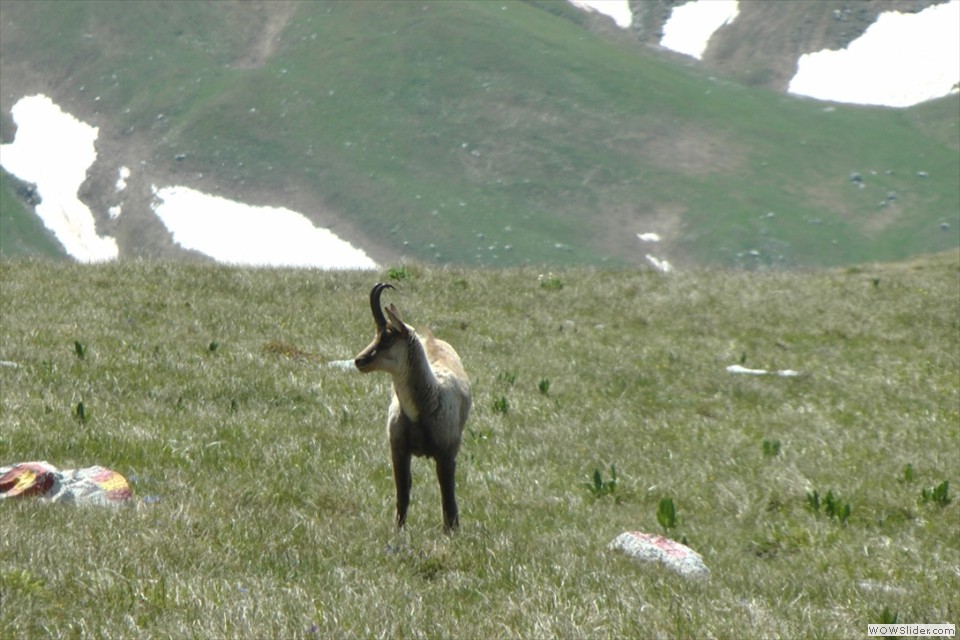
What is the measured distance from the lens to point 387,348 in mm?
8891

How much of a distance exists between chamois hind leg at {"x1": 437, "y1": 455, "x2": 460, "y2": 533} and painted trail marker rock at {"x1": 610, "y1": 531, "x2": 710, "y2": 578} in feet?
4.28

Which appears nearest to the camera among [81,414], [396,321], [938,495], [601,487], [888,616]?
[888,616]

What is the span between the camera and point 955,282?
27.7 m

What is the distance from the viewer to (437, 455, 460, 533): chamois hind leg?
31.4 ft

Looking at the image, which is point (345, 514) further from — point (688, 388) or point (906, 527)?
point (688, 388)

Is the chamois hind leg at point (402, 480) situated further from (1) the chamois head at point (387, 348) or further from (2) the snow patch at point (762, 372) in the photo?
(2) the snow patch at point (762, 372)

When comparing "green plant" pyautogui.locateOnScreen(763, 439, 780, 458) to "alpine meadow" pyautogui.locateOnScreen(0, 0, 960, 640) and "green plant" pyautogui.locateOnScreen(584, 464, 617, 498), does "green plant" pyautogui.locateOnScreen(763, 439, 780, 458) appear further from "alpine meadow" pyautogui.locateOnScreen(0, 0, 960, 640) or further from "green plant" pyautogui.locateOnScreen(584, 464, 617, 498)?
"green plant" pyautogui.locateOnScreen(584, 464, 617, 498)

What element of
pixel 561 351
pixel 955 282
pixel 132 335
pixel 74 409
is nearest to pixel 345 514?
pixel 74 409

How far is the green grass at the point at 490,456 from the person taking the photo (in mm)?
7133

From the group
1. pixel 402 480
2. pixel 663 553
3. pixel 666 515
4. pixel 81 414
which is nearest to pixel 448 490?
pixel 402 480

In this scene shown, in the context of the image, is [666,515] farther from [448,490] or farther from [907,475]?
[907,475]

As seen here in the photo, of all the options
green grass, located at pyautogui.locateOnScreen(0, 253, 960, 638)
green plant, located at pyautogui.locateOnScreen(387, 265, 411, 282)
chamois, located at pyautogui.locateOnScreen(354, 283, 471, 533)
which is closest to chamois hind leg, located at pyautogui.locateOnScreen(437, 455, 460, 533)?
chamois, located at pyautogui.locateOnScreen(354, 283, 471, 533)

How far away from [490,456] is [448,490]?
379 cm

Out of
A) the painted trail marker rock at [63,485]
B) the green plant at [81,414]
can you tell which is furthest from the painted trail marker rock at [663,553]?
the green plant at [81,414]
